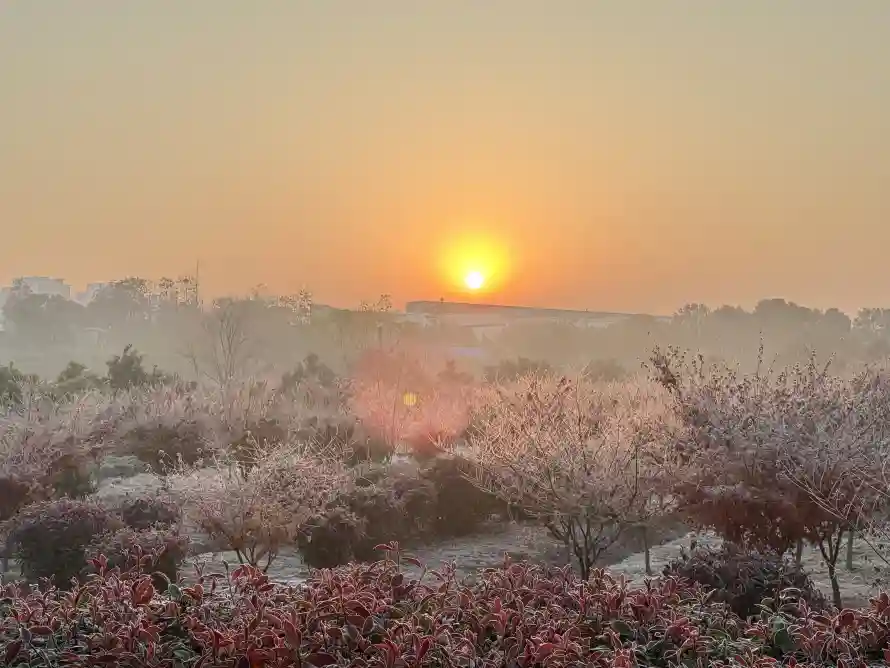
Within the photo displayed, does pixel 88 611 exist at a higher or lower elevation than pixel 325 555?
higher

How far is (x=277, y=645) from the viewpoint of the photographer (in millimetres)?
2957

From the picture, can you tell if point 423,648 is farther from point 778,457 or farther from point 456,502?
point 456,502

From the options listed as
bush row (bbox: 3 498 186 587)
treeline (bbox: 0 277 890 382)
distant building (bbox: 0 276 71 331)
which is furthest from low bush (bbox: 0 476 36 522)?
distant building (bbox: 0 276 71 331)

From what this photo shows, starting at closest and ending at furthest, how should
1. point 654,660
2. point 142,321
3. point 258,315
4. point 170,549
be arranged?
1. point 654,660
2. point 170,549
3. point 258,315
4. point 142,321

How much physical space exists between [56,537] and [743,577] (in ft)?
22.4

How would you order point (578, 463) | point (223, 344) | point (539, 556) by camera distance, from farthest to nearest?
point (223, 344), point (539, 556), point (578, 463)

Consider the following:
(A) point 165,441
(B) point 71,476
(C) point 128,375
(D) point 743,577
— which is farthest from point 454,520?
(C) point 128,375

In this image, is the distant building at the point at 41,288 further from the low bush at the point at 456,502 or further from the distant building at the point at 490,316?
the low bush at the point at 456,502

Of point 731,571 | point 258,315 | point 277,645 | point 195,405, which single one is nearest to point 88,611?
point 277,645

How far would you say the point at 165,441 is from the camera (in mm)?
16719

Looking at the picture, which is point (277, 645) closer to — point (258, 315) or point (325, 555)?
point (325, 555)

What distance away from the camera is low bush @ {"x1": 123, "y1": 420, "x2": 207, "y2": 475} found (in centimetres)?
1623

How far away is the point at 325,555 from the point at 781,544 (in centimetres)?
517

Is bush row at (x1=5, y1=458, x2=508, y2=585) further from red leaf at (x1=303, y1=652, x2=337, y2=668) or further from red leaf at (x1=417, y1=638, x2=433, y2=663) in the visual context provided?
red leaf at (x1=417, y1=638, x2=433, y2=663)
